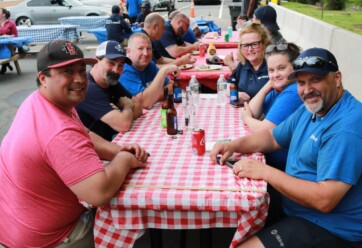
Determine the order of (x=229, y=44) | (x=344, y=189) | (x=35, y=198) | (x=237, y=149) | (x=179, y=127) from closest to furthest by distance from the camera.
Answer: (x=344, y=189) → (x=35, y=198) → (x=237, y=149) → (x=179, y=127) → (x=229, y=44)

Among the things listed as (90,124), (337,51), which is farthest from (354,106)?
(337,51)

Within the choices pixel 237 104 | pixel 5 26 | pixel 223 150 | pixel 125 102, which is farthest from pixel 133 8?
pixel 223 150

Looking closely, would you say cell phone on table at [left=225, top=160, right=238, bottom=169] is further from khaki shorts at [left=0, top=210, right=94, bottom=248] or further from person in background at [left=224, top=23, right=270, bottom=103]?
person in background at [left=224, top=23, right=270, bottom=103]

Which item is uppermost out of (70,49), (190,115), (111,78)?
(70,49)

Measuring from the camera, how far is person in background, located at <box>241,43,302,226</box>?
2.97 meters

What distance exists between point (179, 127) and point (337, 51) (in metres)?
3.54

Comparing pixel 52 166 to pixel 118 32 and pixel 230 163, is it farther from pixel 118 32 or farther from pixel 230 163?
pixel 118 32

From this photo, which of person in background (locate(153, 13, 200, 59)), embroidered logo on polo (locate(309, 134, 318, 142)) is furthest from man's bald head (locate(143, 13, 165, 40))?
embroidered logo on polo (locate(309, 134, 318, 142))

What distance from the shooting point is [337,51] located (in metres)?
5.78

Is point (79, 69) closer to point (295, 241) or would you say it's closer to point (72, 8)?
point (295, 241)

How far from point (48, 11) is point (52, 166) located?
18.1 m

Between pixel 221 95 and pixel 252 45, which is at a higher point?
pixel 252 45

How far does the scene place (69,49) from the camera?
88.7 inches

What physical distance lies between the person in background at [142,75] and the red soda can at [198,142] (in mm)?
1315
